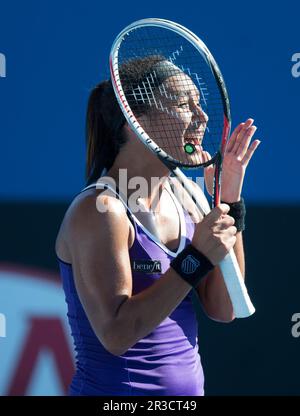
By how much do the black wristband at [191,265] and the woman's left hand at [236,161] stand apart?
0.99ft

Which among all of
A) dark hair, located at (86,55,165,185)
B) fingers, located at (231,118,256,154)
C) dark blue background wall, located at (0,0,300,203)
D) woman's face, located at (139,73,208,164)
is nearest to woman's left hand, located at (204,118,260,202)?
fingers, located at (231,118,256,154)

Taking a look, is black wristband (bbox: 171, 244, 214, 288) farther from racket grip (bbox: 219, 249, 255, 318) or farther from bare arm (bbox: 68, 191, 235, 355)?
racket grip (bbox: 219, 249, 255, 318)

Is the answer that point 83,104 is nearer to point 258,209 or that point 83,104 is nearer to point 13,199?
point 13,199

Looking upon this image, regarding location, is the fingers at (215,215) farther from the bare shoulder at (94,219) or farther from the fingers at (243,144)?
the fingers at (243,144)

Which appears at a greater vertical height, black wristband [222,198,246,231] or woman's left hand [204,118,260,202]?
woman's left hand [204,118,260,202]

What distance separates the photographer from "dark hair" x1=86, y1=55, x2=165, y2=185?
2.01 meters

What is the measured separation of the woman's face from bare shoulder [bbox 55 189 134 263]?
0.62 feet


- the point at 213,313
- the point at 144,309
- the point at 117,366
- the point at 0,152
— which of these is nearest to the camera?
the point at 144,309

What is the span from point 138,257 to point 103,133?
31 centimetres

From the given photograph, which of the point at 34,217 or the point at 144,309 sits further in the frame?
the point at 34,217

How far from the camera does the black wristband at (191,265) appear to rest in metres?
1.82

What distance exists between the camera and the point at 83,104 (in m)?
2.95

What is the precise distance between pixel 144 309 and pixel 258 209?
131 cm
